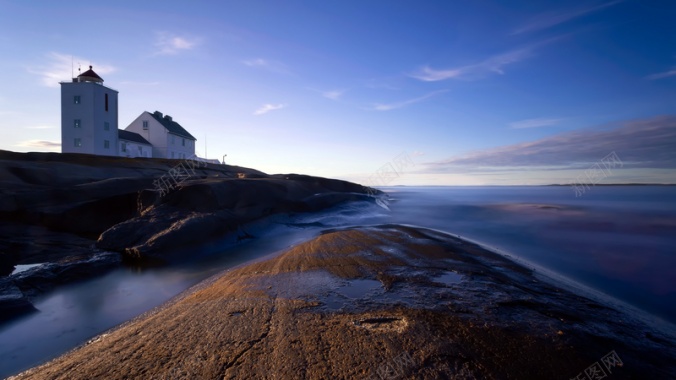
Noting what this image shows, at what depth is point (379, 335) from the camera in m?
2.58

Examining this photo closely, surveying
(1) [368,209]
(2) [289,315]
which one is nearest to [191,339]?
(2) [289,315]

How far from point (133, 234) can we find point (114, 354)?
581 centimetres

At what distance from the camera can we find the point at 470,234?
34.3 ft

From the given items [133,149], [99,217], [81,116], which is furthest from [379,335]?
[133,149]

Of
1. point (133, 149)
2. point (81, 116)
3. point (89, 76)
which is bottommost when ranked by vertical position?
point (133, 149)

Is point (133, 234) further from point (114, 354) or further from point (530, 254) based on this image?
point (530, 254)

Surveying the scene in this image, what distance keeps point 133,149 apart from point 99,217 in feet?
120

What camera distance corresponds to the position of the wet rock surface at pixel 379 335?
218 cm

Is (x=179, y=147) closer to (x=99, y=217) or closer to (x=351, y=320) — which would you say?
(x=99, y=217)

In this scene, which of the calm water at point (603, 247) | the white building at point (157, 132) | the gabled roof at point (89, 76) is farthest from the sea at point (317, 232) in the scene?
the white building at point (157, 132)

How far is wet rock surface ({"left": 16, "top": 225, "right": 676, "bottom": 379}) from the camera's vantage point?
2184mm

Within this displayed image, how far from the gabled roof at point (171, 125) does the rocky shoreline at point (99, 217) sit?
105 feet

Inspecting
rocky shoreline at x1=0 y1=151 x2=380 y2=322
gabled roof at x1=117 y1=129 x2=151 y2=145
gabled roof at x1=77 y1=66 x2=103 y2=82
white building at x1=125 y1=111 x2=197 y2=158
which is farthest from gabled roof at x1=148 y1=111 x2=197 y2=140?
rocky shoreline at x1=0 y1=151 x2=380 y2=322

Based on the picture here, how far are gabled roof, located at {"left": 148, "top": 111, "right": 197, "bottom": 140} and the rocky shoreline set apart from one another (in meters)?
32.1
